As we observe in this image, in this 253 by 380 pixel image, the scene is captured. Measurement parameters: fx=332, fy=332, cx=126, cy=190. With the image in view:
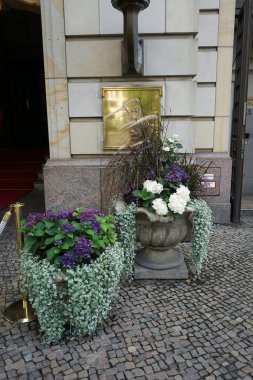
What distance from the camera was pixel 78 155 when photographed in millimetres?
5285

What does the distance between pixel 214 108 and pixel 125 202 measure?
2.67 meters

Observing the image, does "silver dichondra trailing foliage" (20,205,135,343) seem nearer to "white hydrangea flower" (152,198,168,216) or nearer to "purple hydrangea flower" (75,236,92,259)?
"purple hydrangea flower" (75,236,92,259)

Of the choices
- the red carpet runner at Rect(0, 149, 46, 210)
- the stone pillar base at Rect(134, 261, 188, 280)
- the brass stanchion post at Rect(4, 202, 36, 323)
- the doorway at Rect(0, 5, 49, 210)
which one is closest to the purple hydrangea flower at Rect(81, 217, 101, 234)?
the brass stanchion post at Rect(4, 202, 36, 323)

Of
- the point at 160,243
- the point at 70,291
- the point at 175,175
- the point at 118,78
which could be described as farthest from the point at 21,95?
the point at 70,291

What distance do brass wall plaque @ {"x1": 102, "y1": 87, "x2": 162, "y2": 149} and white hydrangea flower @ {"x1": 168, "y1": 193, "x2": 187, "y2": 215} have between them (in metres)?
2.04

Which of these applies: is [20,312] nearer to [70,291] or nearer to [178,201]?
Answer: [70,291]

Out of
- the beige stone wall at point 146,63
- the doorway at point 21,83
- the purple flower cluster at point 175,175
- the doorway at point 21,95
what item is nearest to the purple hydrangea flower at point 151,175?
the purple flower cluster at point 175,175

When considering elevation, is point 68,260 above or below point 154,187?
below

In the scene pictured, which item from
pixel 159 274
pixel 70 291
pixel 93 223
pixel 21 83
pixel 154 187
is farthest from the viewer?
pixel 21 83

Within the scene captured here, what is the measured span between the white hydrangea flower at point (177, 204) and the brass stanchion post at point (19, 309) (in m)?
1.40

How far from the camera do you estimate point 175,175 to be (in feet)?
11.2

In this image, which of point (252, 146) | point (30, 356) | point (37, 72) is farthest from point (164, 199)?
point (37, 72)

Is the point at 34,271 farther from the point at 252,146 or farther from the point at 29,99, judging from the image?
the point at 29,99

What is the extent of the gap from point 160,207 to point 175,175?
0.41 metres
